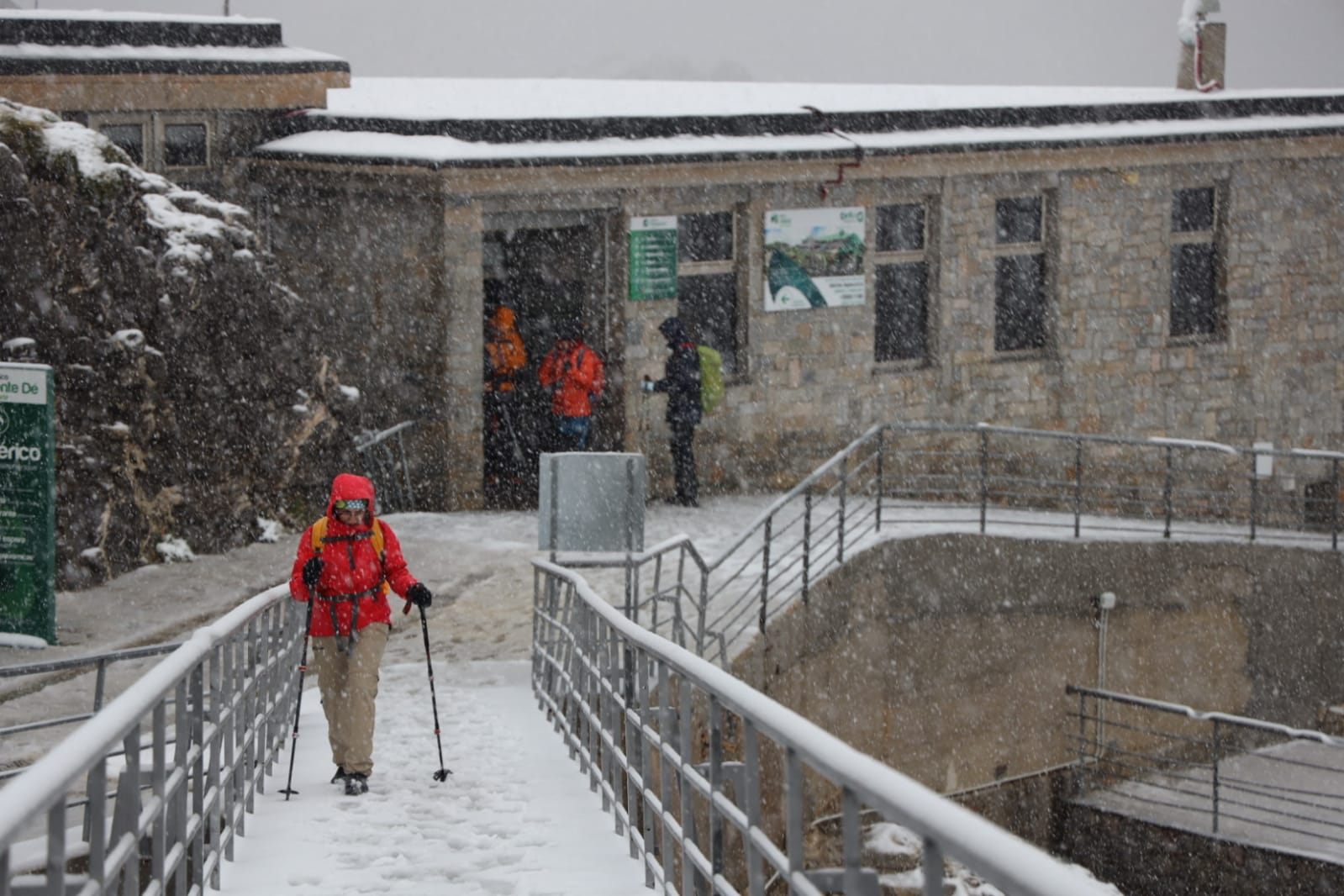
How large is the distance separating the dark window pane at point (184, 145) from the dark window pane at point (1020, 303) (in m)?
8.36

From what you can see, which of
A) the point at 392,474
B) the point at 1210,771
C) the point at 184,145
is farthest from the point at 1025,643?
the point at 184,145

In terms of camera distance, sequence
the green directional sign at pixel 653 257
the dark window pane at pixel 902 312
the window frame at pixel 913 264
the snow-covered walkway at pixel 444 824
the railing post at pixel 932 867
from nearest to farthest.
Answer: the railing post at pixel 932 867, the snow-covered walkway at pixel 444 824, the green directional sign at pixel 653 257, the window frame at pixel 913 264, the dark window pane at pixel 902 312

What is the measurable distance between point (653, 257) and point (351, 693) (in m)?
9.94

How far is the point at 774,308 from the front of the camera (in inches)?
707

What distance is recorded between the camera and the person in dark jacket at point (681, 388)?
53.7 ft

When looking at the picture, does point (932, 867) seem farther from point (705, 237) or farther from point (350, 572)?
point (705, 237)

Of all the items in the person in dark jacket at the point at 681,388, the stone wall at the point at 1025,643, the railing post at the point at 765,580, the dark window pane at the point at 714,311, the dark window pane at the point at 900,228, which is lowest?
the stone wall at the point at 1025,643

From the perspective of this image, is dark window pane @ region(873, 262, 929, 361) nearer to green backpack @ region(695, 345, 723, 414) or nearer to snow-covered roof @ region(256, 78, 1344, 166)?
snow-covered roof @ region(256, 78, 1344, 166)

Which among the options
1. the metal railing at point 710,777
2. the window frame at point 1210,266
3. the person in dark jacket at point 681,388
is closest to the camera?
the metal railing at point 710,777

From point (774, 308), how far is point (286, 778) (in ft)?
34.3

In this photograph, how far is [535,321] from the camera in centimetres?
1791

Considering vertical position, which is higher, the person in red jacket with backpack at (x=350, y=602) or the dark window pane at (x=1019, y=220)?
the dark window pane at (x=1019, y=220)

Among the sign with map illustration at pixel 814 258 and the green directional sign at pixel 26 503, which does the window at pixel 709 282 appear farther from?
the green directional sign at pixel 26 503

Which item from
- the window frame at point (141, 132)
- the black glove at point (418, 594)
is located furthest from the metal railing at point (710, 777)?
the window frame at point (141, 132)
